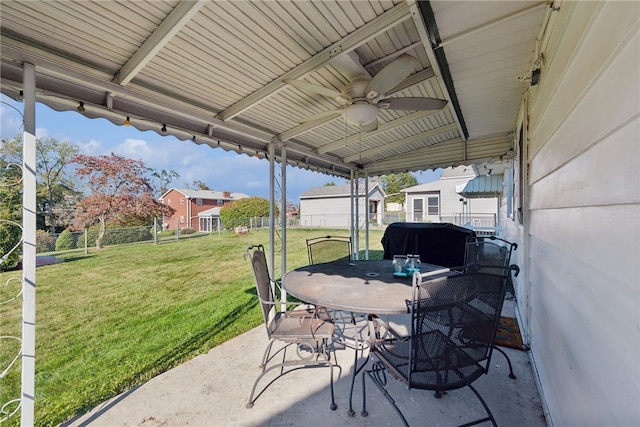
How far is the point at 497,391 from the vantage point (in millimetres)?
2158

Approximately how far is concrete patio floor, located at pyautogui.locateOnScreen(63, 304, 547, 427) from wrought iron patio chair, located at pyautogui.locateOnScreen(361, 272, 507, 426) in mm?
541

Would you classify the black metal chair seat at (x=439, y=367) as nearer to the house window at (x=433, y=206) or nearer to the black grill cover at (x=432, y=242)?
the black grill cover at (x=432, y=242)

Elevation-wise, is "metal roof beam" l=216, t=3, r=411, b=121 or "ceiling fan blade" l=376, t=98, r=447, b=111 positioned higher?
"metal roof beam" l=216, t=3, r=411, b=121

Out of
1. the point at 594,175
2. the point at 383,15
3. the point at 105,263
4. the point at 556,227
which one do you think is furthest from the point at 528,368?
the point at 105,263

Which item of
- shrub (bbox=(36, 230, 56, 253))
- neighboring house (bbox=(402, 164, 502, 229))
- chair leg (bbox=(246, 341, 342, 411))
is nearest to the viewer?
chair leg (bbox=(246, 341, 342, 411))

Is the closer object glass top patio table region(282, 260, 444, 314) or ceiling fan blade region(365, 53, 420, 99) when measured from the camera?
glass top patio table region(282, 260, 444, 314)

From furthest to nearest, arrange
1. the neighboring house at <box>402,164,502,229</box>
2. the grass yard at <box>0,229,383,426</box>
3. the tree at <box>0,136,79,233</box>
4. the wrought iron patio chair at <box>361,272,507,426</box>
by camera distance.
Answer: the neighboring house at <box>402,164,502,229</box>
the tree at <box>0,136,79,233</box>
the grass yard at <box>0,229,383,426</box>
the wrought iron patio chair at <box>361,272,507,426</box>

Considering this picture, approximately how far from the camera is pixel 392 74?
2.16 m

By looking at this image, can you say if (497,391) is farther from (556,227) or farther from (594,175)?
(594,175)

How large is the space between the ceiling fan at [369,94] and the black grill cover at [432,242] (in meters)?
3.10

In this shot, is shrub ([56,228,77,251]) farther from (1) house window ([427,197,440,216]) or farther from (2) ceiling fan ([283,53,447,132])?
(1) house window ([427,197,440,216])

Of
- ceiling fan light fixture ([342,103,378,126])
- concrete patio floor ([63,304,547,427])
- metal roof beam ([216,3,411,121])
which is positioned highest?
metal roof beam ([216,3,411,121])

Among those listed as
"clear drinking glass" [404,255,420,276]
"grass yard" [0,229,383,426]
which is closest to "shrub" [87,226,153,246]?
"grass yard" [0,229,383,426]

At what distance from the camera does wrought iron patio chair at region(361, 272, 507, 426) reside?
1451 mm
